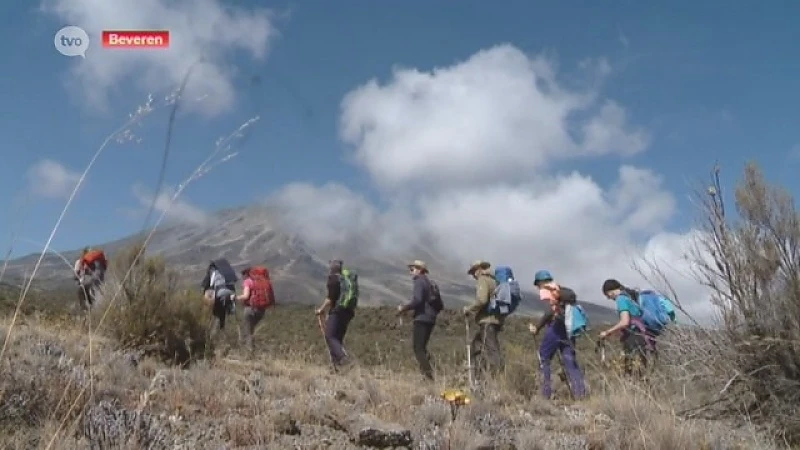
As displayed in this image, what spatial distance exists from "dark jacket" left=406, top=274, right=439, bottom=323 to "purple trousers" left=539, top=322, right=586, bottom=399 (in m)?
1.82

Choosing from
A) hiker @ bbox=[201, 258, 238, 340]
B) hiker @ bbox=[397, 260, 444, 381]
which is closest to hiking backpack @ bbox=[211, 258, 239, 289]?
hiker @ bbox=[201, 258, 238, 340]

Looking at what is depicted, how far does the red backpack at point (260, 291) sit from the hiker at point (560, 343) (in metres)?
4.70

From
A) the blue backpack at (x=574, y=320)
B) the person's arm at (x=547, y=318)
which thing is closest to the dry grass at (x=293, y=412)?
the blue backpack at (x=574, y=320)

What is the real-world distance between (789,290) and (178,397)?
4.83m

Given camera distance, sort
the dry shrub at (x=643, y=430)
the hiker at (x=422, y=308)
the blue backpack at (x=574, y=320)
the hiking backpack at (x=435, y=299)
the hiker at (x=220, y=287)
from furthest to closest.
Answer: the hiker at (x=220, y=287), the hiking backpack at (x=435, y=299), the hiker at (x=422, y=308), the blue backpack at (x=574, y=320), the dry shrub at (x=643, y=430)

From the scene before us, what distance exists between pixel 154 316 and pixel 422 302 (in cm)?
351

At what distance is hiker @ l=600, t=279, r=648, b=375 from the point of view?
8562mm

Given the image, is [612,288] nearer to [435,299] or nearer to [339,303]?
[435,299]

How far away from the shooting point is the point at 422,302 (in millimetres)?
9781

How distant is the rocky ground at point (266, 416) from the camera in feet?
12.4

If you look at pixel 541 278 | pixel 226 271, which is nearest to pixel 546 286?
pixel 541 278

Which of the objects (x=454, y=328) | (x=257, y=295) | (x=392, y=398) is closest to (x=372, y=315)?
(x=454, y=328)

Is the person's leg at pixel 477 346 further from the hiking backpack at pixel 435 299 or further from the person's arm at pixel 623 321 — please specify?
the person's arm at pixel 623 321

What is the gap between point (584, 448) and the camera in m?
4.79
